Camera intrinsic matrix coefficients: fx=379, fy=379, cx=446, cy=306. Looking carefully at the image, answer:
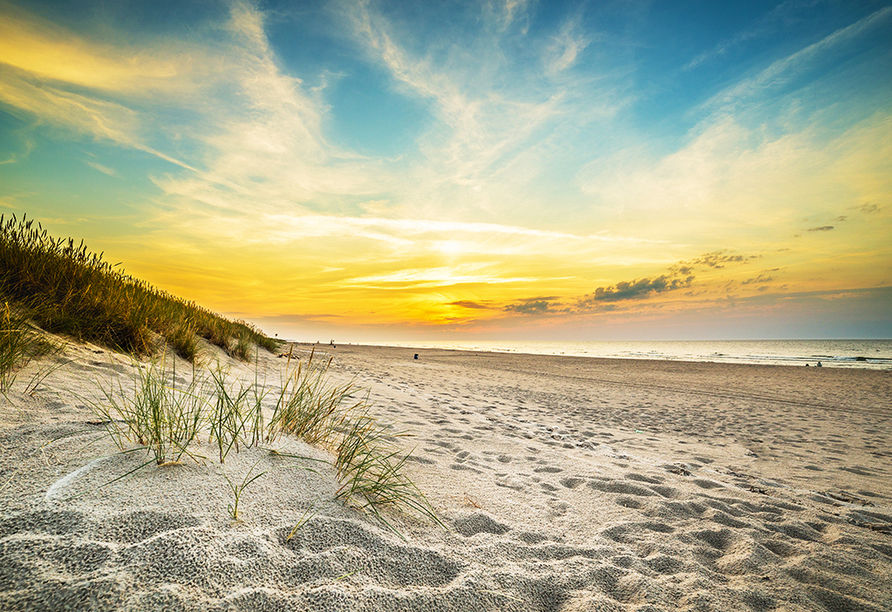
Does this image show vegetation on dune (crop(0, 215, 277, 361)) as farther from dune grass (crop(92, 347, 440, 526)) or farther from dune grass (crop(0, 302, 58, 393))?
dune grass (crop(92, 347, 440, 526))

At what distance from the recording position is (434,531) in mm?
2047

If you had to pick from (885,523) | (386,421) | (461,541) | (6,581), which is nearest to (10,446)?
(6,581)

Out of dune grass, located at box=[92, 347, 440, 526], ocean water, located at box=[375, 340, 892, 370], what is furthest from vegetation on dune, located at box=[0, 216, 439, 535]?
ocean water, located at box=[375, 340, 892, 370]

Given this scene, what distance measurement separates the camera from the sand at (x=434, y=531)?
4.24 feet

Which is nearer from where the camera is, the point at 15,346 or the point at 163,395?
the point at 163,395

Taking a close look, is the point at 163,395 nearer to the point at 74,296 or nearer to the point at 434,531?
the point at 434,531

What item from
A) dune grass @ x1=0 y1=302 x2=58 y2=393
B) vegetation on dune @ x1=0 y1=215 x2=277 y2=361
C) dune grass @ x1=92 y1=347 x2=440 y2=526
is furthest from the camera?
vegetation on dune @ x1=0 y1=215 x2=277 y2=361

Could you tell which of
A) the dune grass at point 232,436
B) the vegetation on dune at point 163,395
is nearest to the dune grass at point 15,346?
the vegetation on dune at point 163,395

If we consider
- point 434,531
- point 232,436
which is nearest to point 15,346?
point 232,436

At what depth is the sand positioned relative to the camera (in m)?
1.29

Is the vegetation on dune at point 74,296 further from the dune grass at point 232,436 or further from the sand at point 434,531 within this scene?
the dune grass at point 232,436

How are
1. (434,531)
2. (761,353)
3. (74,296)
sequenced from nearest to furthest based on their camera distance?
(434,531), (74,296), (761,353)

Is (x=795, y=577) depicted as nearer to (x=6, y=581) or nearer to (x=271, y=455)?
(x=271, y=455)

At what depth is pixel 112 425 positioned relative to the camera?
2.16 meters
